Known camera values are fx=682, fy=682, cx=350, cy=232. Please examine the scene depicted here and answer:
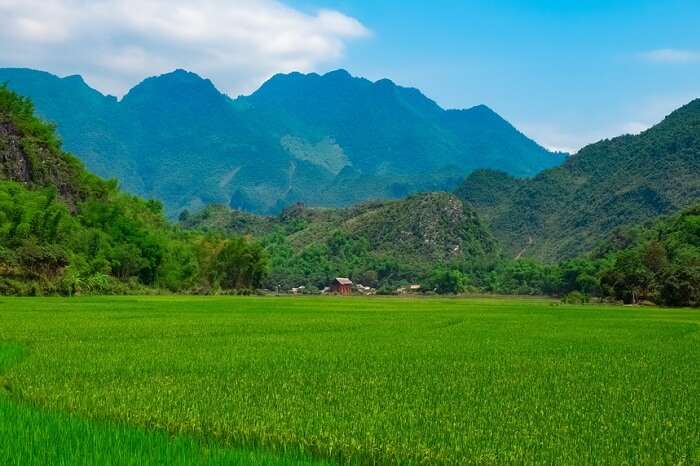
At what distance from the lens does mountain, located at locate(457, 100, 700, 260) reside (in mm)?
142750

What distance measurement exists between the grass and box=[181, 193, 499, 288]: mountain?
379 ft

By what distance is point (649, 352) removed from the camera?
1895 centimetres

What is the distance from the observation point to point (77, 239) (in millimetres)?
63219

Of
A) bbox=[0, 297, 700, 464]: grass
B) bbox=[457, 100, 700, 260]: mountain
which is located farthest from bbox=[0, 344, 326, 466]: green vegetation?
bbox=[457, 100, 700, 260]: mountain

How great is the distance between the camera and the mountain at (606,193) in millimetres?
142750

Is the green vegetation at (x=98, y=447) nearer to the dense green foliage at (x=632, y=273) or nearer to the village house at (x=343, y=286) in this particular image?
the dense green foliage at (x=632, y=273)

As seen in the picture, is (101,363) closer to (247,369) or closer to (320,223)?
(247,369)

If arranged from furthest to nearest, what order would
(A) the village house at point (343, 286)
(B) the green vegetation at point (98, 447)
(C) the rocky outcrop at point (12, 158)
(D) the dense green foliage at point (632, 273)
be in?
(A) the village house at point (343, 286) < (C) the rocky outcrop at point (12, 158) < (D) the dense green foliage at point (632, 273) < (B) the green vegetation at point (98, 447)

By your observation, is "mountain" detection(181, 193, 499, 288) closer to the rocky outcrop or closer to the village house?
the village house

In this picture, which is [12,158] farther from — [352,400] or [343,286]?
[352,400]

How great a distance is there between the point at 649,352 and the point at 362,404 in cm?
1266

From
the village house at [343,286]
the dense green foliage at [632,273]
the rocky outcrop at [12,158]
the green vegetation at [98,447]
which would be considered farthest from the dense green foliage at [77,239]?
the green vegetation at [98,447]

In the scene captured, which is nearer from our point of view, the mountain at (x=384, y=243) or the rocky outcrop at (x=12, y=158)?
the rocky outcrop at (x=12, y=158)

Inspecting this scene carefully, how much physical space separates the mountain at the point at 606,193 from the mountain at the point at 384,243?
17682mm
